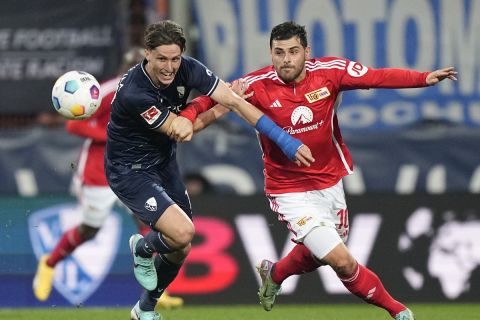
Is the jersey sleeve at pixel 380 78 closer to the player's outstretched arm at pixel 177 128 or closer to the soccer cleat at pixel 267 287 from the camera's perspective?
the player's outstretched arm at pixel 177 128

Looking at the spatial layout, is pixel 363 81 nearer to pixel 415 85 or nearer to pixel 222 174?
pixel 415 85

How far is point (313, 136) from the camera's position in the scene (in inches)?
348

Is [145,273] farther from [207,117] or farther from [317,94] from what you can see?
[317,94]

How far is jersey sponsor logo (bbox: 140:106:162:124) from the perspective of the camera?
8.41 m

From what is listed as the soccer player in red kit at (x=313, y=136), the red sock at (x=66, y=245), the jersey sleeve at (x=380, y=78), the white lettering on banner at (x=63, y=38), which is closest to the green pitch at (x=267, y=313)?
the red sock at (x=66, y=245)

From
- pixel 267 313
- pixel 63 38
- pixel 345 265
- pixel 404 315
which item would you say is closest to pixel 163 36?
pixel 345 265

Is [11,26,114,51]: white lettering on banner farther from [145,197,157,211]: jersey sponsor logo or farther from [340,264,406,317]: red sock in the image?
[340,264,406,317]: red sock

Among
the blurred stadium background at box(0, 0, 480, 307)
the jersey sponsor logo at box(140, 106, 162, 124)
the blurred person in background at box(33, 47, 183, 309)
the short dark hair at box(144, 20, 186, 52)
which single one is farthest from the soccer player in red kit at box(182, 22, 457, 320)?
the blurred stadium background at box(0, 0, 480, 307)

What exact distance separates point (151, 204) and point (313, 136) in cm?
124

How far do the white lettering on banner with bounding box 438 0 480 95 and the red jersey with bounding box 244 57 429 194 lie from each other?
17.8 feet

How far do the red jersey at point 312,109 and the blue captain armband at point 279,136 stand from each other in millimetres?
345

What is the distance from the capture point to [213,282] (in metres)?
11.7

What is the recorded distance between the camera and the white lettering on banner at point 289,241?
1157cm

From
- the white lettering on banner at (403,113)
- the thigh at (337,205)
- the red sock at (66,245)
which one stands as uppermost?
the thigh at (337,205)
